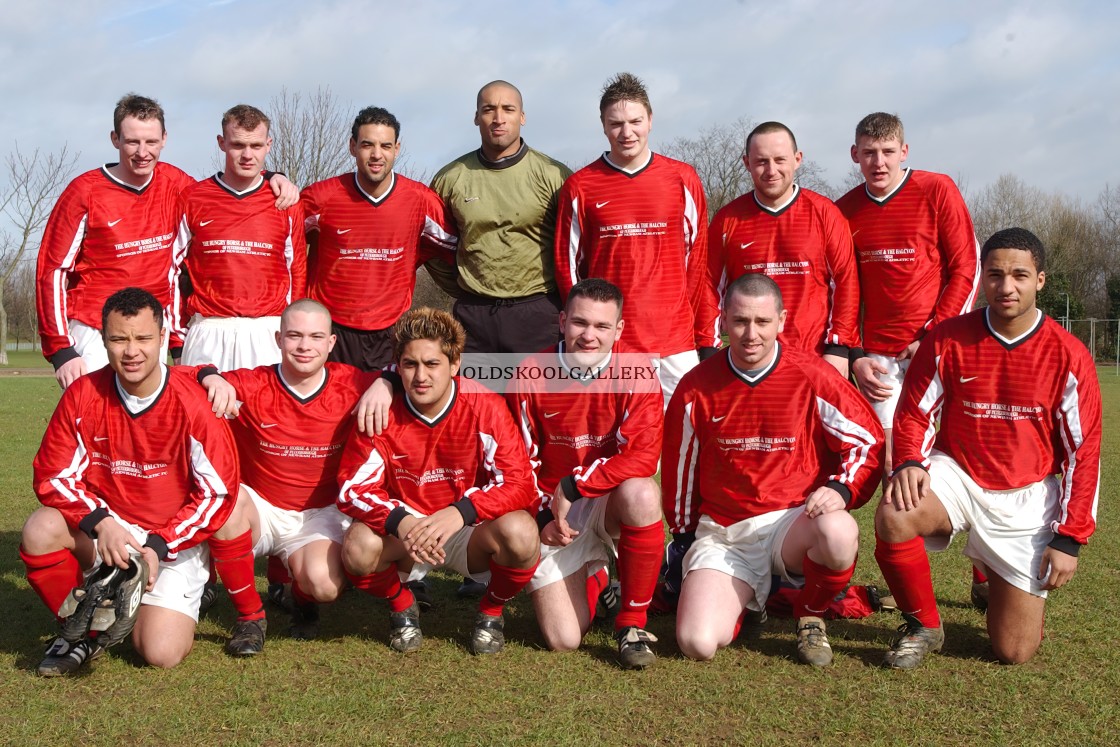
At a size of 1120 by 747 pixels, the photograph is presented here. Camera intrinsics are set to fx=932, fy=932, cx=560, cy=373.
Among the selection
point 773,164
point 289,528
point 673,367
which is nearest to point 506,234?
point 673,367

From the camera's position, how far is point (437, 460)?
447 cm

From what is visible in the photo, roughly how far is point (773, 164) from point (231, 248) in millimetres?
3052

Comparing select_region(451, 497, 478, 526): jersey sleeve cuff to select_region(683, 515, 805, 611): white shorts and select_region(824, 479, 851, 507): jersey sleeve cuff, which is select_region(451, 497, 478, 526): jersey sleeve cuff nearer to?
select_region(683, 515, 805, 611): white shorts

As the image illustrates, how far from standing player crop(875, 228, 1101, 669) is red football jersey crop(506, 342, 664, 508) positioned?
1148mm

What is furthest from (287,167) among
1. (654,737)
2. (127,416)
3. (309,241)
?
(654,737)

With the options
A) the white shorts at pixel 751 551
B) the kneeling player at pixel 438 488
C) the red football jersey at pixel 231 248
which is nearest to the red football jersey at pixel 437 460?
the kneeling player at pixel 438 488

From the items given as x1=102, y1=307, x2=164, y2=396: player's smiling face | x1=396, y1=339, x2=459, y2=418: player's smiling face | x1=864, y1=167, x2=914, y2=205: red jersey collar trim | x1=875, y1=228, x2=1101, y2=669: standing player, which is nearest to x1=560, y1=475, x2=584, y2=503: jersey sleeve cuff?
x1=396, y1=339, x2=459, y2=418: player's smiling face

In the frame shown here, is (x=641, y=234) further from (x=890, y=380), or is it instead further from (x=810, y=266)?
(x=890, y=380)

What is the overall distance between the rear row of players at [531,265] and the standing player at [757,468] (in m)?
0.02

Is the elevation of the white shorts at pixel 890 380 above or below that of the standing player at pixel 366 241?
below

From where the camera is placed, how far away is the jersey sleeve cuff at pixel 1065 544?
401 centimetres

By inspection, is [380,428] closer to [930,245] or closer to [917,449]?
[917,449]

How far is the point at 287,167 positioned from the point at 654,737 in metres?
24.5

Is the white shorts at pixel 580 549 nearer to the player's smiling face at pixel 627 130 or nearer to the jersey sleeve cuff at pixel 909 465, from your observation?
the jersey sleeve cuff at pixel 909 465
